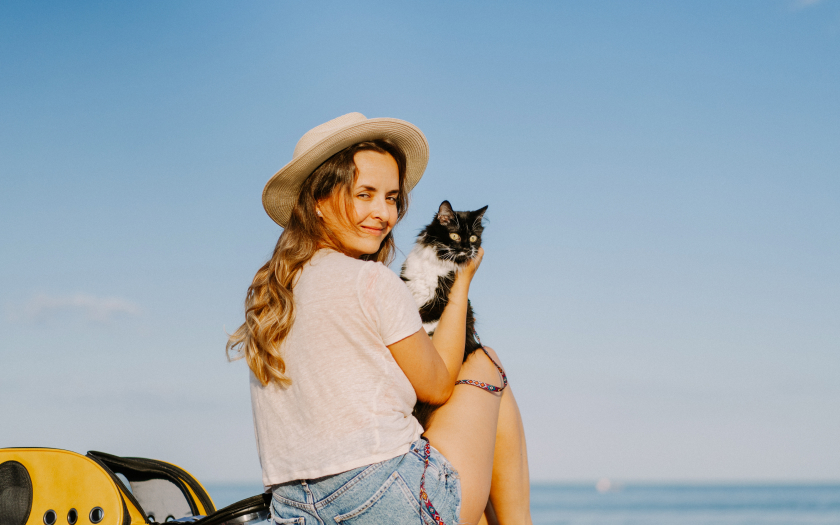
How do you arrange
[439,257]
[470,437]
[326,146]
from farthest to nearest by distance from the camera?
[439,257]
[326,146]
[470,437]

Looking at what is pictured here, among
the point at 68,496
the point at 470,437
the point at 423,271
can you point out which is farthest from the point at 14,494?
the point at 423,271

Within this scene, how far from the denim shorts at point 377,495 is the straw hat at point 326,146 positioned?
1078 mm

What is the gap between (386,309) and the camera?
166cm

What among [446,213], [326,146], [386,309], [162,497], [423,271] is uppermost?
[446,213]

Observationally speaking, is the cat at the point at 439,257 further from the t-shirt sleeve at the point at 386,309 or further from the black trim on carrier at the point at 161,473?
the black trim on carrier at the point at 161,473

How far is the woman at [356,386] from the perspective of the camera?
155 centimetres

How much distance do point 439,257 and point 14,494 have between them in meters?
2.14

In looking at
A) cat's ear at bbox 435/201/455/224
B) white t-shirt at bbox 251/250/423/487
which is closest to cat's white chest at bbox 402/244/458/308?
cat's ear at bbox 435/201/455/224

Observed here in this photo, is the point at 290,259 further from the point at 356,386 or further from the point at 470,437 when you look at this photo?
the point at 470,437

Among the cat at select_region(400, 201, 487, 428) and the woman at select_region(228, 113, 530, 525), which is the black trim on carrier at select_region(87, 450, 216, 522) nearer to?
the woman at select_region(228, 113, 530, 525)

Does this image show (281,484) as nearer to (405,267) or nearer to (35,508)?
(35,508)

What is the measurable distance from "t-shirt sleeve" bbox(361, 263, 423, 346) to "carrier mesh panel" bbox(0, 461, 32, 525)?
1.12m

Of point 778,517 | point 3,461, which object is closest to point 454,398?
point 3,461

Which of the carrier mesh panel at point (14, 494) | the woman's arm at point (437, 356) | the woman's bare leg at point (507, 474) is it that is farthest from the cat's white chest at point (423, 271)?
the carrier mesh panel at point (14, 494)
